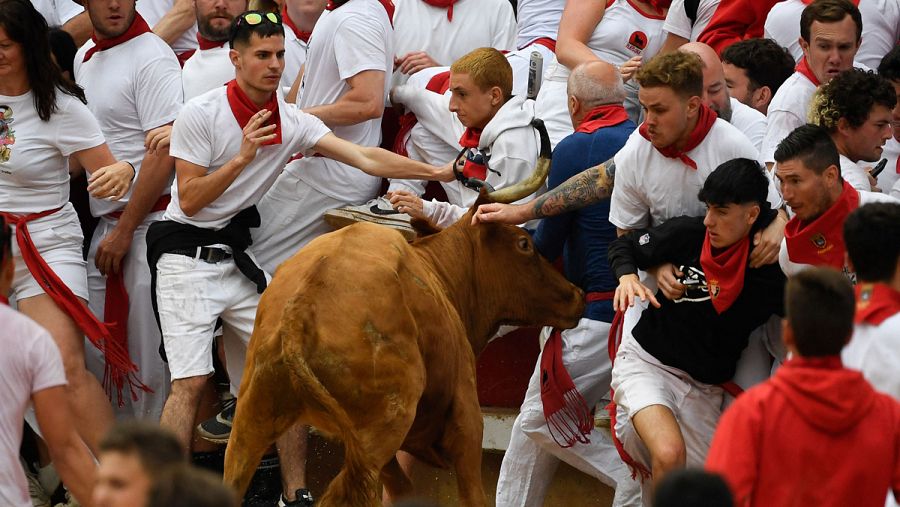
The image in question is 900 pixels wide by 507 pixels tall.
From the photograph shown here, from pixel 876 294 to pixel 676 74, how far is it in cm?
194

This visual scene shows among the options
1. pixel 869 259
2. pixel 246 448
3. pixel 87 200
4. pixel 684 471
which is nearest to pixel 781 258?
pixel 869 259

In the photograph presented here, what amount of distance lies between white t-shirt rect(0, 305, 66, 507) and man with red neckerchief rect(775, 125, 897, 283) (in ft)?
9.44

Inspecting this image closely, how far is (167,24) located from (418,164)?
8.32 ft

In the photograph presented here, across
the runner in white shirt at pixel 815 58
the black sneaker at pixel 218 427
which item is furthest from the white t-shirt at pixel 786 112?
the black sneaker at pixel 218 427

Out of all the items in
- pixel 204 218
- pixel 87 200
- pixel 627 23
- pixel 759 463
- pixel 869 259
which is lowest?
pixel 87 200

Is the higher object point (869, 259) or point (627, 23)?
point (869, 259)

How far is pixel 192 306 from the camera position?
300 inches

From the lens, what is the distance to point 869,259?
4.71 metres

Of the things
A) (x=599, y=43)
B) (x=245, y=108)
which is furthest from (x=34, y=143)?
(x=599, y=43)

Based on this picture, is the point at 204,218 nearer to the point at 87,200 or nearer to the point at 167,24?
the point at 87,200

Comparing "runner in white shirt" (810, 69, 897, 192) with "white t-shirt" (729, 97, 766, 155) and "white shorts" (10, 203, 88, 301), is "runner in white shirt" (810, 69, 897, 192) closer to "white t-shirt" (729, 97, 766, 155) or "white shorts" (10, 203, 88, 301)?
"white t-shirt" (729, 97, 766, 155)

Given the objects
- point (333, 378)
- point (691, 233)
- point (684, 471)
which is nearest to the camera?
point (684, 471)

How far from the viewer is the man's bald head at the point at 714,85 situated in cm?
Result: 709

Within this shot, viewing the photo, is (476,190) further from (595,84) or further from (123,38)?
(123,38)
